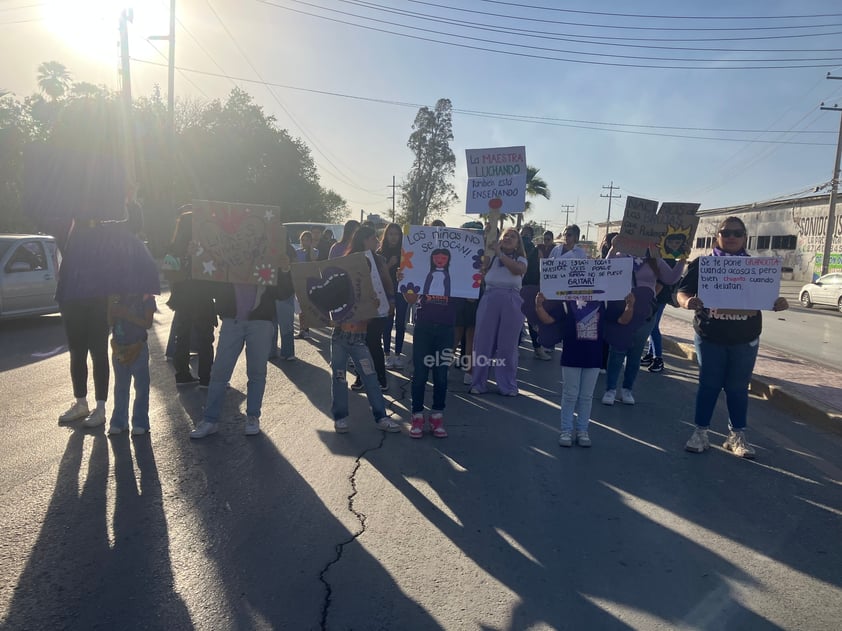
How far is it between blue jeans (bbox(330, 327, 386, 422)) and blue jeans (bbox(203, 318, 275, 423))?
625 millimetres

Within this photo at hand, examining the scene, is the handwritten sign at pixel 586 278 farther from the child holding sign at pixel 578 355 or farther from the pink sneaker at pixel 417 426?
the pink sneaker at pixel 417 426

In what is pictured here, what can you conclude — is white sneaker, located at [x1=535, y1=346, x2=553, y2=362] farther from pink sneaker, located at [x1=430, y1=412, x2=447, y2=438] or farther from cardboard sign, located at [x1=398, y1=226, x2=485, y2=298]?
pink sneaker, located at [x1=430, y1=412, x2=447, y2=438]

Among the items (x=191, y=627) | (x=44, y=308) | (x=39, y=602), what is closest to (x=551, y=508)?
(x=191, y=627)

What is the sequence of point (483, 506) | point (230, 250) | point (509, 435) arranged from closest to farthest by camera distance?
point (483, 506)
point (230, 250)
point (509, 435)

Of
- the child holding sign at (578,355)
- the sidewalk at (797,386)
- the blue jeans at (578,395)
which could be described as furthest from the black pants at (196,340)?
the sidewalk at (797,386)

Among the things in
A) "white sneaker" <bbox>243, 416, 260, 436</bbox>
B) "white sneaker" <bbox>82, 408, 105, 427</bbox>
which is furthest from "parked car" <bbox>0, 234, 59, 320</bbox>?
"white sneaker" <bbox>243, 416, 260, 436</bbox>

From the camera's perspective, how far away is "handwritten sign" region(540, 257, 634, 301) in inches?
209

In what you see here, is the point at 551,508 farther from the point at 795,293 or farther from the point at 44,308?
the point at 795,293

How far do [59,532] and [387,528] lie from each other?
6.38 feet

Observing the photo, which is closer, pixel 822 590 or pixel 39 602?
pixel 39 602

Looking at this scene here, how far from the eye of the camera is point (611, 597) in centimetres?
296

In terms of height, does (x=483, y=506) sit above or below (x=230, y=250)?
below

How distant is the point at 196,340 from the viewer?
6789mm

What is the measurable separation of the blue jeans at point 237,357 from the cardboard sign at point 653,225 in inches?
151
